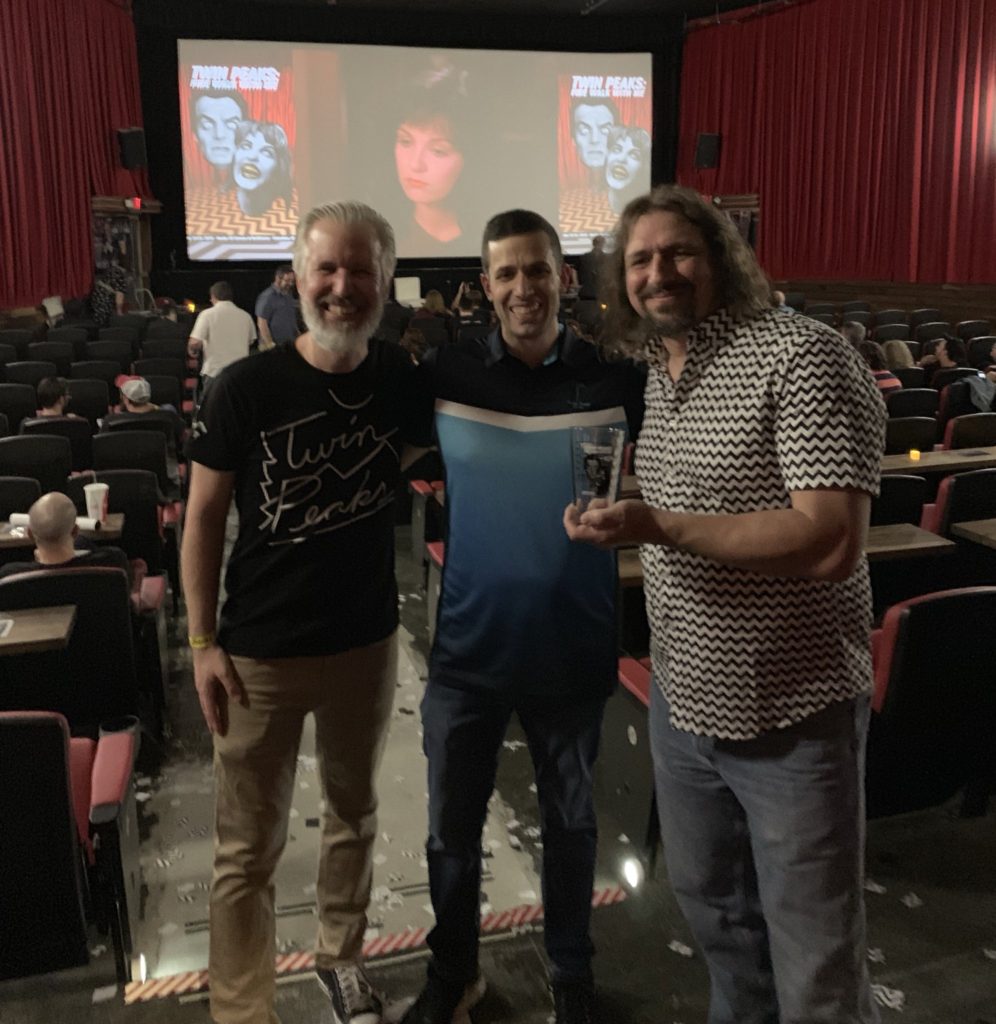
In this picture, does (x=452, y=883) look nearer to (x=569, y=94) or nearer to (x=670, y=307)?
(x=670, y=307)

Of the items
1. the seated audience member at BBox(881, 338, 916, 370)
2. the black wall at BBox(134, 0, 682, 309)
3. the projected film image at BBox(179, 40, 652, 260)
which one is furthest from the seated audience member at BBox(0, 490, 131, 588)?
the black wall at BBox(134, 0, 682, 309)

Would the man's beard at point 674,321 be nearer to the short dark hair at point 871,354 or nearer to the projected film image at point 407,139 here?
the short dark hair at point 871,354

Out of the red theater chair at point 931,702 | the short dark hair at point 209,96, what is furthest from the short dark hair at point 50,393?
the short dark hair at point 209,96

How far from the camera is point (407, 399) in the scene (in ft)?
6.68

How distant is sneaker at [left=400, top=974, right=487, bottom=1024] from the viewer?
2.22 metres

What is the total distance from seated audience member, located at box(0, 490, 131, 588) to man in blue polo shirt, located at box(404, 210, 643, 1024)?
1.68 meters

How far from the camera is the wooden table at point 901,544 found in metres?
3.47

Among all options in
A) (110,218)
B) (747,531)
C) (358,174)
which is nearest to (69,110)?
(110,218)

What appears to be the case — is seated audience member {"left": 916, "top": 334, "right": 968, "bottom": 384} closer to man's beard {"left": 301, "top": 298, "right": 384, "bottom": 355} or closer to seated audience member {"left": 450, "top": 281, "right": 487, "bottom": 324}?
seated audience member {"left": 450, "top": 281, "right": 487, "bottom": 324}

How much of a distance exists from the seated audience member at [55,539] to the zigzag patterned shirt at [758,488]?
2.24m

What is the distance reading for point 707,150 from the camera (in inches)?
621

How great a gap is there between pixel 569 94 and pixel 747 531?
1535cm

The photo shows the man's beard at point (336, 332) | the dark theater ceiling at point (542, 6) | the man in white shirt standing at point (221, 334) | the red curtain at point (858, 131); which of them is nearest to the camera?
the man's beard at point (336, 332)

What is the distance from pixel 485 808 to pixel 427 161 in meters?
14.2
